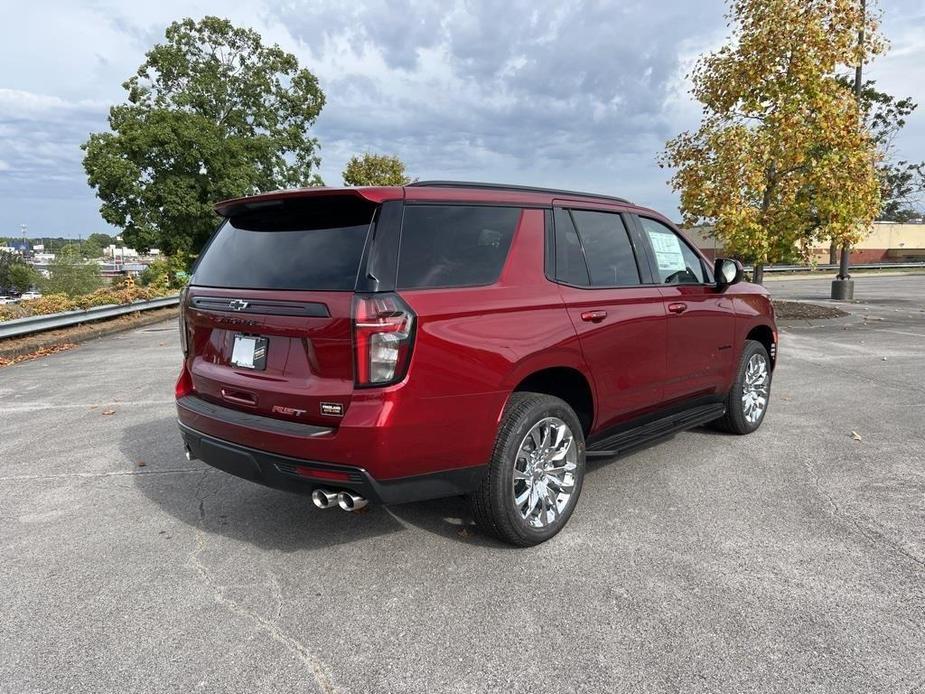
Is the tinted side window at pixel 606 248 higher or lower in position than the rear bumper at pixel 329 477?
higher

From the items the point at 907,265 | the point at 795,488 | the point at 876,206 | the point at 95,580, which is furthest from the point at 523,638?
the point at 907,265

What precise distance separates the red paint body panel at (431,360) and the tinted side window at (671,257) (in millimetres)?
554

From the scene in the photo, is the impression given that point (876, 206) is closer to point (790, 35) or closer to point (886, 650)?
point (790, 35)

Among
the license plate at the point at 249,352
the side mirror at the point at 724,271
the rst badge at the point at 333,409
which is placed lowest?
the rst badge at the point at 333,409

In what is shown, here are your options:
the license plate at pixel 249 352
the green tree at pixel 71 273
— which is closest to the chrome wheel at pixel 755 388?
the license plate at pixel 249 352

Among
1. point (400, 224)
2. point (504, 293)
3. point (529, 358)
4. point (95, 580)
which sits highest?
point (400, 224)

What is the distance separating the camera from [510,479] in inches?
124

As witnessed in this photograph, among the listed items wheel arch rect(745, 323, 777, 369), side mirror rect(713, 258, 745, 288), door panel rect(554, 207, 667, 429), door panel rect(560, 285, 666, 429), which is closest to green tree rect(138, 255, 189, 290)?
wheel arch rect(745, 323, 777, 369)

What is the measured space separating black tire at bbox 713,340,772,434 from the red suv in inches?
55.9

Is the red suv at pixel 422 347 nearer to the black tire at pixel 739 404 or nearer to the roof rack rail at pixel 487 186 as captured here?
the roof rack rail at pixel 487 186

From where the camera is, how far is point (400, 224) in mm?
2928

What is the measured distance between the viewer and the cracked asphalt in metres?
2.41

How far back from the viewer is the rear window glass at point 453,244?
115 inches

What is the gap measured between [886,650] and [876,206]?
1310cm
